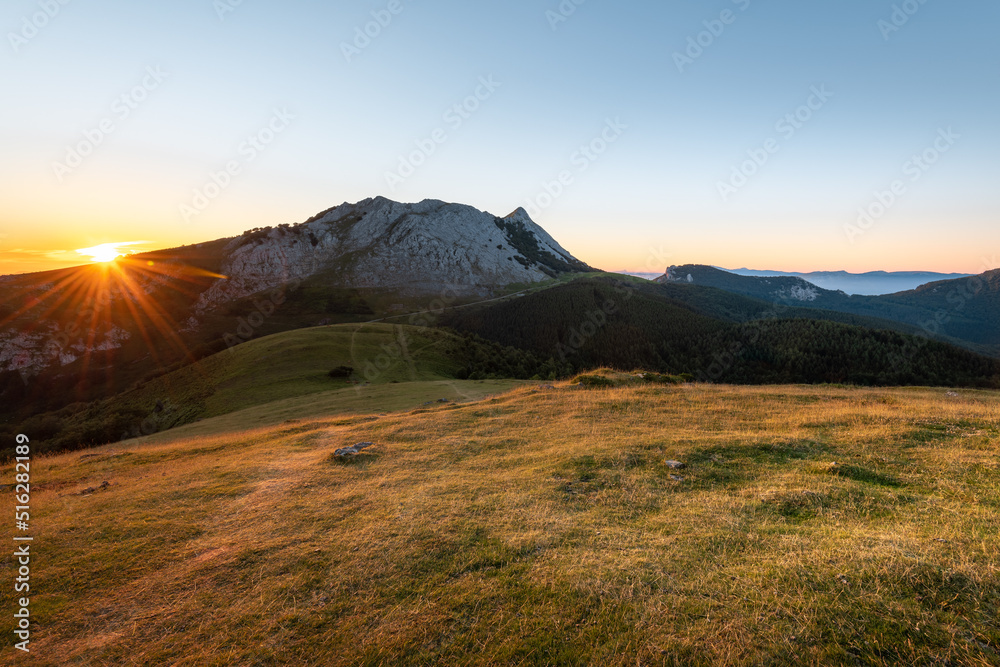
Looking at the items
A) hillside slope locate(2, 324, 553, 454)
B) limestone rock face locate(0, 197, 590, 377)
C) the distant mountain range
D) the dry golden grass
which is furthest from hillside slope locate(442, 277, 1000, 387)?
the dry golden grass

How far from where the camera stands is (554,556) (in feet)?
24.3

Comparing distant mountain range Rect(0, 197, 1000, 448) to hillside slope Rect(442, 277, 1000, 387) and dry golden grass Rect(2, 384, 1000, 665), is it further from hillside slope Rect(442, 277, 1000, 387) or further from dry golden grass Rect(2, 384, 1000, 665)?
dry golden grass Rect(2, 384, 1000, 665)

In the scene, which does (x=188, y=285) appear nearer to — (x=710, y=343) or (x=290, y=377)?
(x=290, y=377)

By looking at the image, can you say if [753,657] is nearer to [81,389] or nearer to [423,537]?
[423,537]

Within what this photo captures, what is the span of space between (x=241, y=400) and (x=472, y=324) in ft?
278

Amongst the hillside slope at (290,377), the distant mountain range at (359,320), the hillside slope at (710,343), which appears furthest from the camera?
the distant mountain range at (359,320)

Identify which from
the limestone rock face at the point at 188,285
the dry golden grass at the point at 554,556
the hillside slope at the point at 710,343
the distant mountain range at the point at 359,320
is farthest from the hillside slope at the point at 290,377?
the limestone rock face at the point at 188,285

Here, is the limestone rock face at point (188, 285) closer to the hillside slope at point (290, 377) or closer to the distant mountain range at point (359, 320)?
the distant mountain range at point (359, 320)

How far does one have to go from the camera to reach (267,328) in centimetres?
11850

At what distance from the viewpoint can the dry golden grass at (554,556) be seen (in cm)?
529

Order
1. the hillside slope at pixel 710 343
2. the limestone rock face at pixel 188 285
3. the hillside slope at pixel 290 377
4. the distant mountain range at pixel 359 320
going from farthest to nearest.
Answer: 1. the limestone rock face at pixel 188 285
2. the distant mountain range at pixel 359 320
3. the hillside slope at pixel 710 343
4. the hillside slope at pixel 290 377

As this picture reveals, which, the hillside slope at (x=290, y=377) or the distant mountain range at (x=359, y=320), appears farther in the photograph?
the distant mountain range at (x=359, y=320)

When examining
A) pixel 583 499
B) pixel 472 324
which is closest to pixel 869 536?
pixel 583 499

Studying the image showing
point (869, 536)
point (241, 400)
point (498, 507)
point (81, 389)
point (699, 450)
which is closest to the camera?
point (869, 536)
